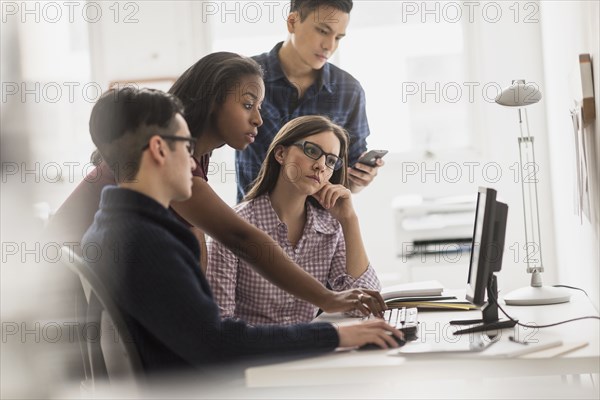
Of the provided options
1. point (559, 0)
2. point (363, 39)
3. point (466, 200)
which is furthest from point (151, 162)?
point (363, 39)

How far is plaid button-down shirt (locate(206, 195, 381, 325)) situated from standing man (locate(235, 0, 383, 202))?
45 centimetres

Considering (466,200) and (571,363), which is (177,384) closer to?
(571,363)

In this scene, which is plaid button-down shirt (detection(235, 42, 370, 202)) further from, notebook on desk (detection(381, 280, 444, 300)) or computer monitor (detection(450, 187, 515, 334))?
computer monitor (detection(450, 187, 515, 334))

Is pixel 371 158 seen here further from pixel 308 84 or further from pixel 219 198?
pixel 219 198

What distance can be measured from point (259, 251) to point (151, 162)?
0.30 m

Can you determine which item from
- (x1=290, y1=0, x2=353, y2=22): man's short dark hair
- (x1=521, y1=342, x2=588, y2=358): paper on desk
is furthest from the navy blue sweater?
(x1=290, y1=0, x2=353, y2=22): man's short dark hair

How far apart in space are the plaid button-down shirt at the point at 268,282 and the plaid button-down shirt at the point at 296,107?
0.58m

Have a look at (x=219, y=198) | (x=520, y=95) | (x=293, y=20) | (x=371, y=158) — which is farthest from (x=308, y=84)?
(x=219, y=198)

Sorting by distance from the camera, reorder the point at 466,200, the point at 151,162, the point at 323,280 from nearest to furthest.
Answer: the point at 151,162 < the point at 323,280 < the point at 466,200

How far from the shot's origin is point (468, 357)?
1091 mm

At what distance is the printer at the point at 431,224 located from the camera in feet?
11.9

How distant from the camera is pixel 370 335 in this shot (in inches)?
47.1

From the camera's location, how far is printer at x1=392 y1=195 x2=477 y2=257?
3619 millimetres

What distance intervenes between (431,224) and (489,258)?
2.28 m
